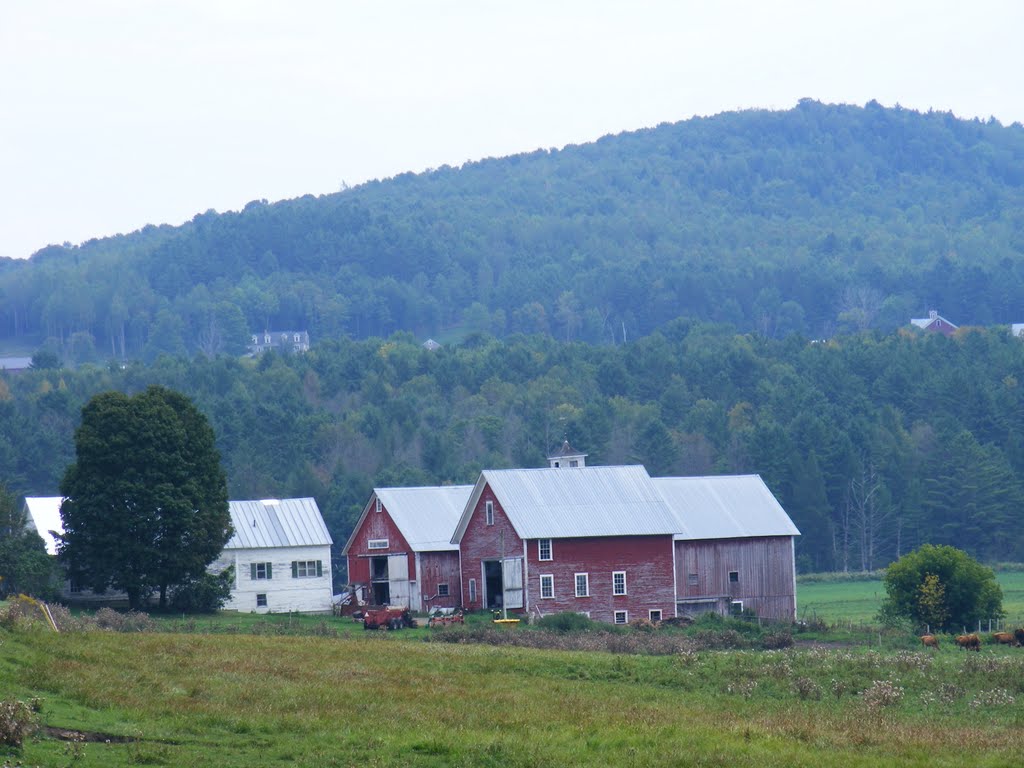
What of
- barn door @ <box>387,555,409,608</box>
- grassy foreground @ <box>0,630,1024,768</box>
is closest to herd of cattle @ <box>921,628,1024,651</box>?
grassy foreground @ <box>0,630,1024,768</box>

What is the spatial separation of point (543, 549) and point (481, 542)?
3.52m

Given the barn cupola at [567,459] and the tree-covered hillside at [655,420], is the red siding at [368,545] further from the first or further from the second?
the tree-covered hillside at [655,420]

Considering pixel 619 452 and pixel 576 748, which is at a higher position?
pixel 619 452

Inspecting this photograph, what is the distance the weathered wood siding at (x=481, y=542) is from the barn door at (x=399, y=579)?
3630mm

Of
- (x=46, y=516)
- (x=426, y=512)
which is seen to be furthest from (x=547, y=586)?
(x=46, y=516)

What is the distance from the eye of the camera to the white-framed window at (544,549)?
5734 centimetres

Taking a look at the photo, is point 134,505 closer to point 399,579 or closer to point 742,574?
point 399,579

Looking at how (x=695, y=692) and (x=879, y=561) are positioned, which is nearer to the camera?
(x=695, y=692)

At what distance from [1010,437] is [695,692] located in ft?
338

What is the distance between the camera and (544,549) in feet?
188

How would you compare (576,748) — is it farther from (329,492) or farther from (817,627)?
(329,492)

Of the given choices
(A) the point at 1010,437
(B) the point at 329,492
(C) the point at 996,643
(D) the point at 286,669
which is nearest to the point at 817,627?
(C) the point at 996,643

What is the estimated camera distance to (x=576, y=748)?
22.8m

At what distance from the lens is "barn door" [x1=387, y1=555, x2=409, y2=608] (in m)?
64.2
